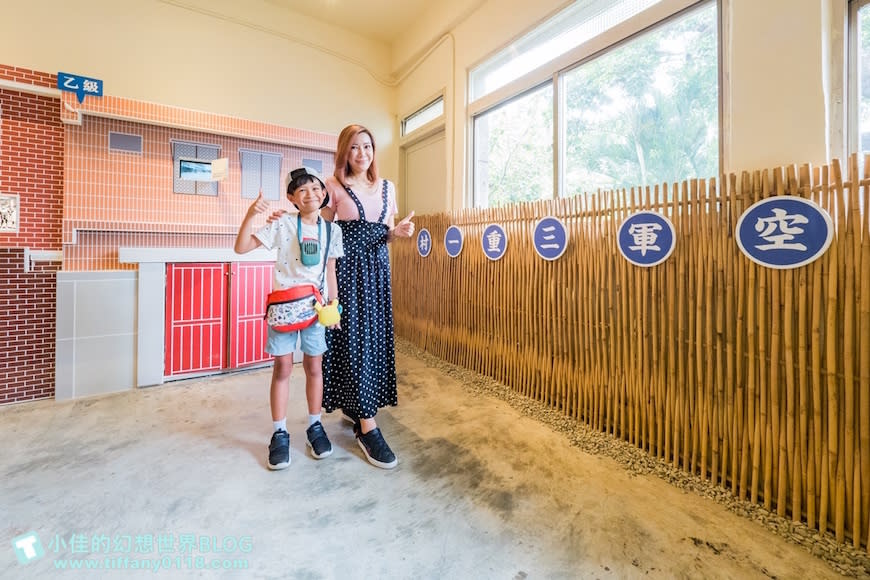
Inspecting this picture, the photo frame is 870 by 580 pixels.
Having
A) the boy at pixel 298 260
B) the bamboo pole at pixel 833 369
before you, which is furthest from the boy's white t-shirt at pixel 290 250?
the bamboo pole at pixel 833 369

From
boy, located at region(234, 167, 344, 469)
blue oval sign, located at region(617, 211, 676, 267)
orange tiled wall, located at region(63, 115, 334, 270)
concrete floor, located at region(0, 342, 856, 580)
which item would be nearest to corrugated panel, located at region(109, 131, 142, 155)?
orange tiled wall, located at region(63, 115, 334, 270)

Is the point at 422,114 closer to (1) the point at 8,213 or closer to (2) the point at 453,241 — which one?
(2) the point at 453,241

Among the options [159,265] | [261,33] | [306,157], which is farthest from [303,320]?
[261,33]

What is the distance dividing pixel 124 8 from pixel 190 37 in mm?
501

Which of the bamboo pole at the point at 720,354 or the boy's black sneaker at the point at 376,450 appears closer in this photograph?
the bamboo pole at the point at 720,354

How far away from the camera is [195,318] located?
321 centimetres

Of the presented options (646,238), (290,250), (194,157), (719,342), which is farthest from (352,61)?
(719,342)

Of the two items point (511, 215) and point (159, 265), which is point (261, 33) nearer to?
point (159, 265)

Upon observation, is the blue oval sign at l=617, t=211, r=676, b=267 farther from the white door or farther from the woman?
the white door

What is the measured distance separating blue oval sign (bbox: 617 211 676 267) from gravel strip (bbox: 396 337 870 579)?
3.49 feet

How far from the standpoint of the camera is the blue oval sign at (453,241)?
346 centimetres

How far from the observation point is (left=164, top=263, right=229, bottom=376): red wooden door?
10.2 ft

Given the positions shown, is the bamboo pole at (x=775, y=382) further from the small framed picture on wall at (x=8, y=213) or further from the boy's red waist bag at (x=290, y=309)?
the small framed picture on wall at (x=8, y=213)

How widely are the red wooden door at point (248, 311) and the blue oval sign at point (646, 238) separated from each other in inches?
120
